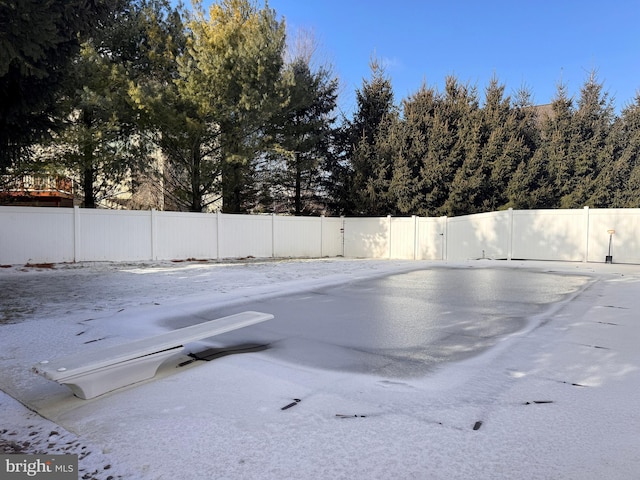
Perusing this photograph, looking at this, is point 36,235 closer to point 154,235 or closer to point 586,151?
point 154,235

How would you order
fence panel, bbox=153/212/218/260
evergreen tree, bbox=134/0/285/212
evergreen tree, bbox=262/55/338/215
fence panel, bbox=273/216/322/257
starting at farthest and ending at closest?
1. evergreen tree, bbox=262/55/338/215
2. fence panel, bbox=273/216/322/257
3. evergreen tree, bbox=134/0/285/212
4. fence panel, bbox=153/212/218/260

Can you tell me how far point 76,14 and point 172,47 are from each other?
33.7ft

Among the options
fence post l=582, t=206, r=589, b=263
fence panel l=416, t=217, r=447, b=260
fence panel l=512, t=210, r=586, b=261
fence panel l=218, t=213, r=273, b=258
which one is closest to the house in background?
fence panel l=218, t=213, r=273, b=258

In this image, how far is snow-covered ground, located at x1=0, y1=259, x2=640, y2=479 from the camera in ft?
7.49

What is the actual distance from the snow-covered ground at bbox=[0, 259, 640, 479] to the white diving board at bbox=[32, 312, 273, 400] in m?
0.10

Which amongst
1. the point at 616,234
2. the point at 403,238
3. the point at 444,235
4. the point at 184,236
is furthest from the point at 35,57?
the point at 616,234

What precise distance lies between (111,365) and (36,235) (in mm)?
10637

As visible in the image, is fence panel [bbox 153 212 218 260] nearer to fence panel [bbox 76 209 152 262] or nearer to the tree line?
fence panel [bbox 76 209 152 262]

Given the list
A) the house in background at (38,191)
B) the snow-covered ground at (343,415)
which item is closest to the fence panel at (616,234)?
the snow-covered ground at (343,415)

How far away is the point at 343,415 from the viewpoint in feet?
9.34

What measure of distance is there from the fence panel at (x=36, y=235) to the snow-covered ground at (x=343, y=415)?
7710 millimetres

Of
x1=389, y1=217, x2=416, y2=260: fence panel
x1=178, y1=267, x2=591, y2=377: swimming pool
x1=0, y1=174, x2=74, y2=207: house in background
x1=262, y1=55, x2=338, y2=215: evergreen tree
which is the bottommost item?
x1=178, y1=267, x2=591, y2=377: swimming pool

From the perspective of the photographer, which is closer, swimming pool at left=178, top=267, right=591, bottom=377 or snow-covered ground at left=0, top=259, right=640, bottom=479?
snow-covered ground at left=0, top=259, right=640, bottom=479

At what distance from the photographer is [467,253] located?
15.7m
